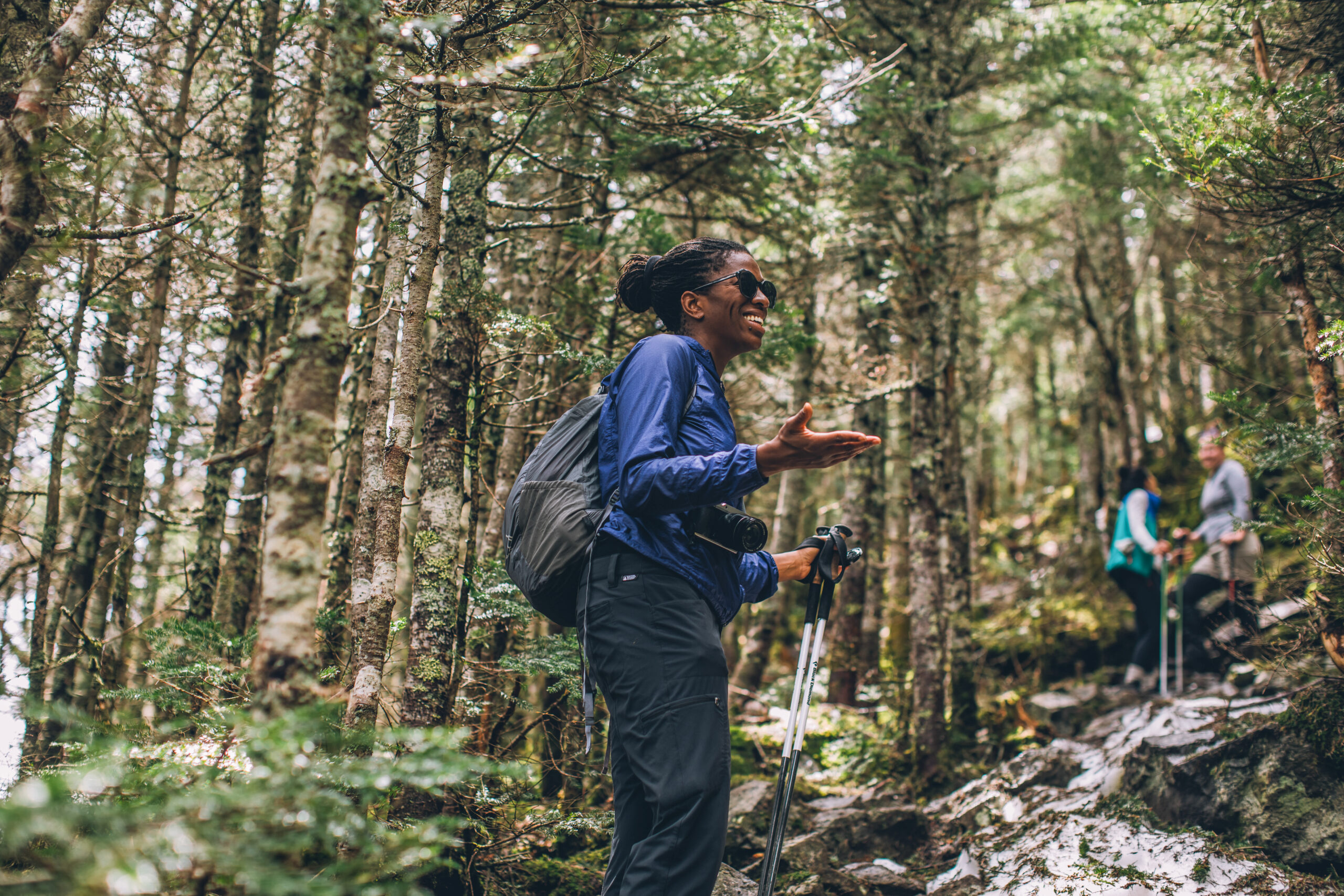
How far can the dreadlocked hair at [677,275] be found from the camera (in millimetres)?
3359

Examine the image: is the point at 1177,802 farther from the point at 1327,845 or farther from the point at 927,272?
the point at 927,272

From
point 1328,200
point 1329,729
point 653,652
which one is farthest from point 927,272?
point 653,652

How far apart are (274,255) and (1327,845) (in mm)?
9240

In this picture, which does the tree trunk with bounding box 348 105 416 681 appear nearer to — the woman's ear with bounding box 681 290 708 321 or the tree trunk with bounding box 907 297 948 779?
the woman's ear with bounding box 681 290 708 321

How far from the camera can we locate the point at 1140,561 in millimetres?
8805

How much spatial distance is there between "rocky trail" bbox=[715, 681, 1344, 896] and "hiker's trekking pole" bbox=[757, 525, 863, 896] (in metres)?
→ 1.08

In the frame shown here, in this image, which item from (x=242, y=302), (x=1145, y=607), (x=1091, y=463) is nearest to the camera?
(x=242, y=302)

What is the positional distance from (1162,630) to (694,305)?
7990 mm

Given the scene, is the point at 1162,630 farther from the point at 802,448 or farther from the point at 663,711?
the point at 663,711

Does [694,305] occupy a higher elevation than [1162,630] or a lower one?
higher

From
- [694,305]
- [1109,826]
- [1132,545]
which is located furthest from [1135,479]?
[694,305]

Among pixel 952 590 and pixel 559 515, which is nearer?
pixel 559 515

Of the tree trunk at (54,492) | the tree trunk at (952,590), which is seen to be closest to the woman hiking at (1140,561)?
the tree trunk at (952,590)

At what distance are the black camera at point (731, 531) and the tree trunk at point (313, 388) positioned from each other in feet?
4.24
